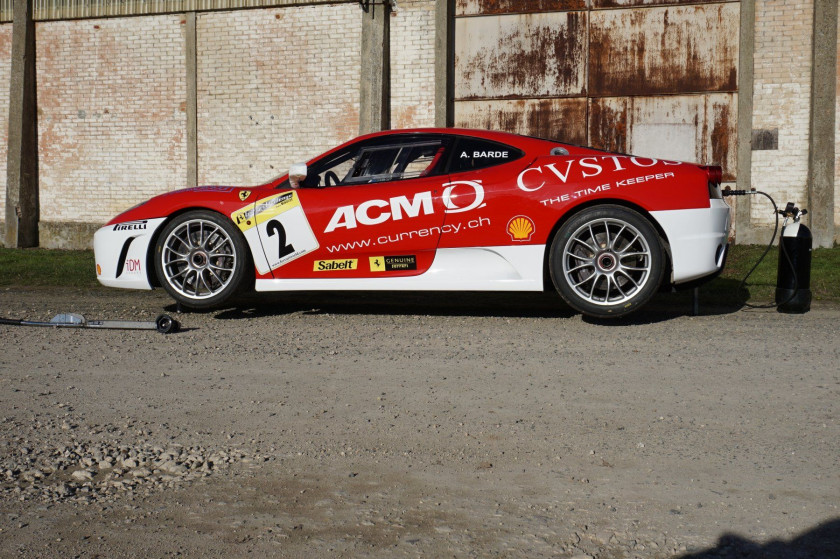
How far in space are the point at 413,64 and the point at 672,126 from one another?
429 centimetres

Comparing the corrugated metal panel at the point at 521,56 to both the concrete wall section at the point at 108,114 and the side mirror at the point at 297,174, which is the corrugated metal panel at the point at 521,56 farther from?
the side mirror at the point at 297,174

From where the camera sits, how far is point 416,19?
14289 millimetres

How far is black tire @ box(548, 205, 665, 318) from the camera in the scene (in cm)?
651

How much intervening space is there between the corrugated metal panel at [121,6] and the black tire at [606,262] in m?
9.28

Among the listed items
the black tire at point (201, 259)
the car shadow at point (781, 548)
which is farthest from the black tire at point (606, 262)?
the car shadow at point (781, 548)

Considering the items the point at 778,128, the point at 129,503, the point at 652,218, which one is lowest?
the point at 129,503

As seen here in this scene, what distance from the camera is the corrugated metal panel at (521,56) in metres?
13.9

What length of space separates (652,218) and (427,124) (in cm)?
833

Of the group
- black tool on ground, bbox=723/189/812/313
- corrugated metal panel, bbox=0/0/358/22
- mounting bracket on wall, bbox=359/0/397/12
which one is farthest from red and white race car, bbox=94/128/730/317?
corrugated metal panel, bbox=0/0/358/22

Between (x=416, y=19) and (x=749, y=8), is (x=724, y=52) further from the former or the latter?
(x=416, y=19)

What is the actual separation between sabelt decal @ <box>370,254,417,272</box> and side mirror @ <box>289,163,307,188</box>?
0.93 meters

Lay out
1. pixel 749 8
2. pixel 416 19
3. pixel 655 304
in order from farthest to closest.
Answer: pixel 416 19, pixel 749 8, pixel 655 304

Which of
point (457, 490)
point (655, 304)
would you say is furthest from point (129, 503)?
point (655, 304)

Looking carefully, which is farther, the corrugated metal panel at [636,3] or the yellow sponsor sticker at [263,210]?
the corrugated metal panel at [636,3]
